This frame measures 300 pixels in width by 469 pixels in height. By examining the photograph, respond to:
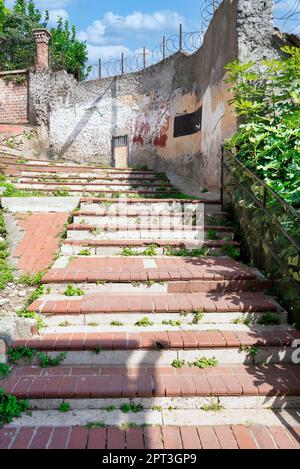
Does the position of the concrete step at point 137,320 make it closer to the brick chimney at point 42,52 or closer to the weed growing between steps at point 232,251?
the weed growing between steps at point 232,251

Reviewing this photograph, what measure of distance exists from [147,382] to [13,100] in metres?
12.6

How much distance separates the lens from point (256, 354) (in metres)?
2.95

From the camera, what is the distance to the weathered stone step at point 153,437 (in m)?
2.21

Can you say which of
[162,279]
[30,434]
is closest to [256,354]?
[162,279]

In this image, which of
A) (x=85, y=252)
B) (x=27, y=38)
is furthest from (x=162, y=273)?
(x=27, y=38)

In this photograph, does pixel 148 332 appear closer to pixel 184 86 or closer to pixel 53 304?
pixel 53 304

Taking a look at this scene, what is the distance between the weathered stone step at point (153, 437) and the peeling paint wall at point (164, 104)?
170 inches

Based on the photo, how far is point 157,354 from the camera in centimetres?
294

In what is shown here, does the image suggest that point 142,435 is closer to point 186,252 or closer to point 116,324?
point 116,324

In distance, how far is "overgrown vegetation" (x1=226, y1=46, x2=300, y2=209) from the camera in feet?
12.6

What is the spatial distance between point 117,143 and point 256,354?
9.92m

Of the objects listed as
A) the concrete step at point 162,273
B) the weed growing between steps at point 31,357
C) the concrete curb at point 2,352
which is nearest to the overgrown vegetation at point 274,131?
the concrete step at point 162,273

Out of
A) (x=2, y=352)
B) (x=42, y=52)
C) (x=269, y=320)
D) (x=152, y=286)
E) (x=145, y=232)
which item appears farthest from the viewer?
(x=42, y=52)

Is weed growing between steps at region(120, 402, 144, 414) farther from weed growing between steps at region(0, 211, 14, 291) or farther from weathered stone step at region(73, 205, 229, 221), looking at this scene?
weathered stone step at region(73, 205, 229, 221)
